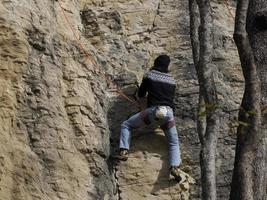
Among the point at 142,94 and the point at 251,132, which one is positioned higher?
the point at 142,94

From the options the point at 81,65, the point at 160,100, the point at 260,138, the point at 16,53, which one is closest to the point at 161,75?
the point at 160,100

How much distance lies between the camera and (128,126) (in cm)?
988

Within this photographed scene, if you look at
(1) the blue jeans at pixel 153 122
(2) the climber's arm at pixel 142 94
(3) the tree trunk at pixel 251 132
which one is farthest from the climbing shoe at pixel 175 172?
(3) the tree trunk at pixel 251 132

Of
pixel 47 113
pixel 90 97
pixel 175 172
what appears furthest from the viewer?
pixel 90 97

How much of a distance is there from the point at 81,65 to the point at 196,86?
195 centimetres

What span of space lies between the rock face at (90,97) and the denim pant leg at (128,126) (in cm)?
28

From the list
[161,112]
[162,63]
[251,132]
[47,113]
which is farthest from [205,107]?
[162,63]

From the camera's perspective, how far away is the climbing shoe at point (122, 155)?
967cm

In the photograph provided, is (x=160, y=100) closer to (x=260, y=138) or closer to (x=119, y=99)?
(x=119, y=99)

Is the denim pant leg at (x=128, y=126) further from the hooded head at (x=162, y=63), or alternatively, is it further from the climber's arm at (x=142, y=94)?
the hooded head at (x=162, y=63)

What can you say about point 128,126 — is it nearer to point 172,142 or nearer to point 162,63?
point 172,142

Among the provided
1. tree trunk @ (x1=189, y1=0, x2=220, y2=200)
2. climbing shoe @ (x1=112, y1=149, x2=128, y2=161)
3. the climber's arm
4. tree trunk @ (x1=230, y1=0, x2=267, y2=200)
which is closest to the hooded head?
the climber's arm

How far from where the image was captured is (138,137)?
10.3 metres

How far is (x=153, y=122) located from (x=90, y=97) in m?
1.02
